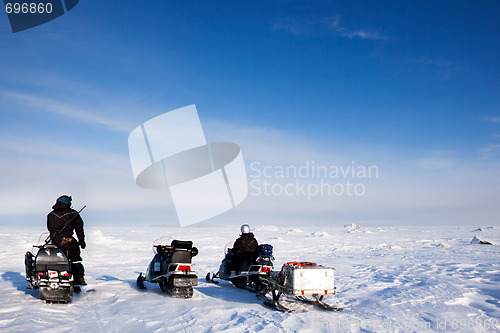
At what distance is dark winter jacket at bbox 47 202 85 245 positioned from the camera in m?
7.93

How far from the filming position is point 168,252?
8789mm

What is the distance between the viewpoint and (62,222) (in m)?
8.00

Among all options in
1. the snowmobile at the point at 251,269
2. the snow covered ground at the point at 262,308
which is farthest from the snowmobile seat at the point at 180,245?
the snowmobile at the point at 251,269

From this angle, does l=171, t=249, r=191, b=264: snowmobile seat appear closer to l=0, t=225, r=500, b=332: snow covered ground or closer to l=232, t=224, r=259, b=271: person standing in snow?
l=0, t=225, r=500, b=332: snow covered ground

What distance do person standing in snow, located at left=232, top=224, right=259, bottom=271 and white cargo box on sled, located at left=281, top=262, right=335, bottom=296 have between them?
8.69 feet

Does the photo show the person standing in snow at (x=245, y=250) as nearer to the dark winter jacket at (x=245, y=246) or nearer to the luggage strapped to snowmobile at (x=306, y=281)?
the dark winter jacket at (x=245, y=246)

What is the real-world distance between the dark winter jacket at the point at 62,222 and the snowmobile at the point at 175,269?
1931 mm

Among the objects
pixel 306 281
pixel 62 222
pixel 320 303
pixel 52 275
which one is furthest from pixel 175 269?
pixel 320 303

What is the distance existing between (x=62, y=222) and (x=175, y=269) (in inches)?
109

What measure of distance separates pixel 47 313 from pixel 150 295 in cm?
255

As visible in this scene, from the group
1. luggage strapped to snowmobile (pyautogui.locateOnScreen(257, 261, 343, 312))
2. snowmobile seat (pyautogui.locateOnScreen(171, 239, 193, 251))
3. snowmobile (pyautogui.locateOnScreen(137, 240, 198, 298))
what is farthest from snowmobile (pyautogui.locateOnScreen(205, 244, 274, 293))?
snowmobile seat (pyautogui.locateOnScreen(171, 239, 193, 251))

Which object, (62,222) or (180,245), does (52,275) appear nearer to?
(62,222)

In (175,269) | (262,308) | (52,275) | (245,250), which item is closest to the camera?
(52,275)

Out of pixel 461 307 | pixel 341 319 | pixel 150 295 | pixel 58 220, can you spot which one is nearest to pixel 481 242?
pixel 461 307
